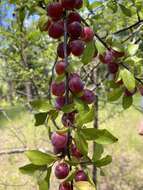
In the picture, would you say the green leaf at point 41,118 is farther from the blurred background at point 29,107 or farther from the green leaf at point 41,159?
the blurred background at point 29,107

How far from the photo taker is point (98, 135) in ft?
2.09

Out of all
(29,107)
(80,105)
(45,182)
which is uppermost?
(80,105)

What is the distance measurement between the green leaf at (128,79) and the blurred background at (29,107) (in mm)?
455

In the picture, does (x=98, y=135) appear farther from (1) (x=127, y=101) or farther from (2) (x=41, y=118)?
(1) (x=127, y=101)

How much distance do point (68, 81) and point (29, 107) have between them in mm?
2852

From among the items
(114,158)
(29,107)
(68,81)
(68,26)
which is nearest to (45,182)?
(68,81)

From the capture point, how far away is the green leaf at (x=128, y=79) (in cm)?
74

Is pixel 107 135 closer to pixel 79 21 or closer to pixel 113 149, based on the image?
pixel 79 21

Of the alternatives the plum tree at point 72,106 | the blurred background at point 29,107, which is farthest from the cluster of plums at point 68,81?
the blurred background at point 29,107

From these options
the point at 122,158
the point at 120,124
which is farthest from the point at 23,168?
the point at 120,124

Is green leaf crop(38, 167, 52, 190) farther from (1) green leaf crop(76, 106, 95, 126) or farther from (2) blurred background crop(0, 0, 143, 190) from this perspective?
(2) blurred background crop(0, 0, 143, 190)

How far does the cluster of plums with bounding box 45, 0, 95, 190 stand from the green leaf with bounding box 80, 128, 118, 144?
0.09 ft

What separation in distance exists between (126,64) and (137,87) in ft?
0.17

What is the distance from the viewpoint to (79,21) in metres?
0.72
